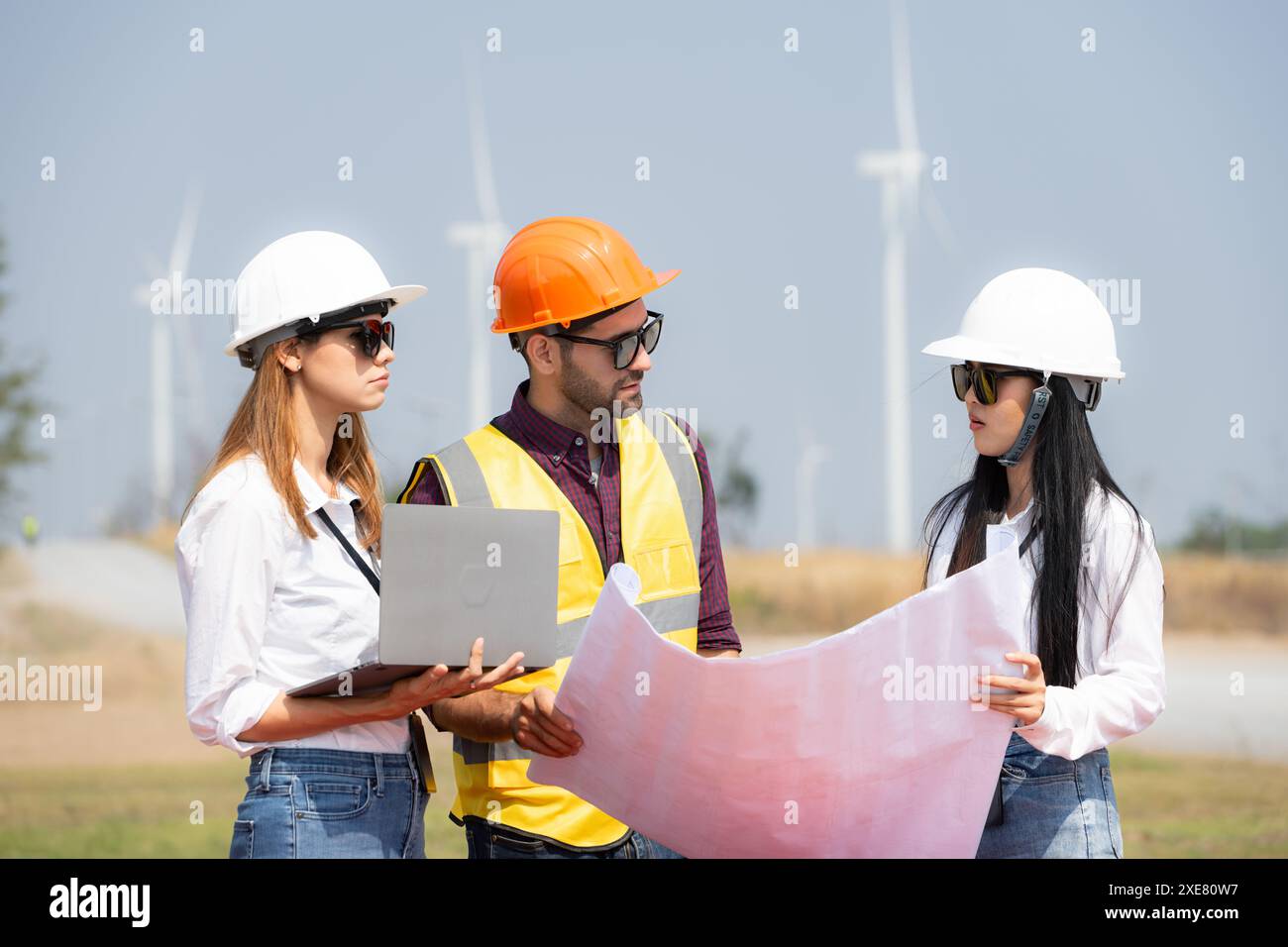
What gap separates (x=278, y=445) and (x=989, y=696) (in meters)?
2.23

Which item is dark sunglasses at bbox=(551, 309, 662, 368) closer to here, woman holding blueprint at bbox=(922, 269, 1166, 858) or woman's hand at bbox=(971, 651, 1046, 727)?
woman holding blueprint at bbox=(922, 269, 1166, 858)

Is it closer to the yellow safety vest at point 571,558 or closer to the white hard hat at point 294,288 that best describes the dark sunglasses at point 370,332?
the white hard hat at point 294,288

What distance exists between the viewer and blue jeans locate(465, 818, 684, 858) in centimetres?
478

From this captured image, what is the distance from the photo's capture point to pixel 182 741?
25.5 m

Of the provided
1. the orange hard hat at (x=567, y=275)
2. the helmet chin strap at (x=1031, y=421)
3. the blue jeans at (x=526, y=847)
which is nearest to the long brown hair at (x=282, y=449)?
the orange hard hat at (x=567, y=275)

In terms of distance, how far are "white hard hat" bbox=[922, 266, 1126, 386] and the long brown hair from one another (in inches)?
73.8

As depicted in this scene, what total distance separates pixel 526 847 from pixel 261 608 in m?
1.17

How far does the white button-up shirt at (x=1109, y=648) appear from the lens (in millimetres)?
4152

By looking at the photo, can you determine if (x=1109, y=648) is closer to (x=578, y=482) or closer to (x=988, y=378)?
(x=988, y=378)

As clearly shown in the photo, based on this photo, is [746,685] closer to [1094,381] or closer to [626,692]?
[626,692]

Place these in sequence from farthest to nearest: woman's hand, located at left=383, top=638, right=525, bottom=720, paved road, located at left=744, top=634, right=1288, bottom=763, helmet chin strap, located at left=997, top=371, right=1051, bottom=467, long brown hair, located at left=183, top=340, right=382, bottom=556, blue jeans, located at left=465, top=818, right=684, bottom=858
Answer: paved road, located at left=744, top=634, right=1288, bottom=763 < blue jeans, located at left=465, top=818, right=684, bottom=858 < helmet chin strap, located at left=997, top=371, right=1051, bottom=467 < long brown hair, located at left=183, top=340, right=382, bottom=556 < woman's hand, located at left=383, top=638, right=525, bottom=720

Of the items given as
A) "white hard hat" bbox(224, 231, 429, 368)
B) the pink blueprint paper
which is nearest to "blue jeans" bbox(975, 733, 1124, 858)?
the pink blueprint paper

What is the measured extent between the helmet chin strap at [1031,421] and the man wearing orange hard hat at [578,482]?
102 centimetres

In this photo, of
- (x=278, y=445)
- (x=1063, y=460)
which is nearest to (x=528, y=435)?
(x=278, y=445)
